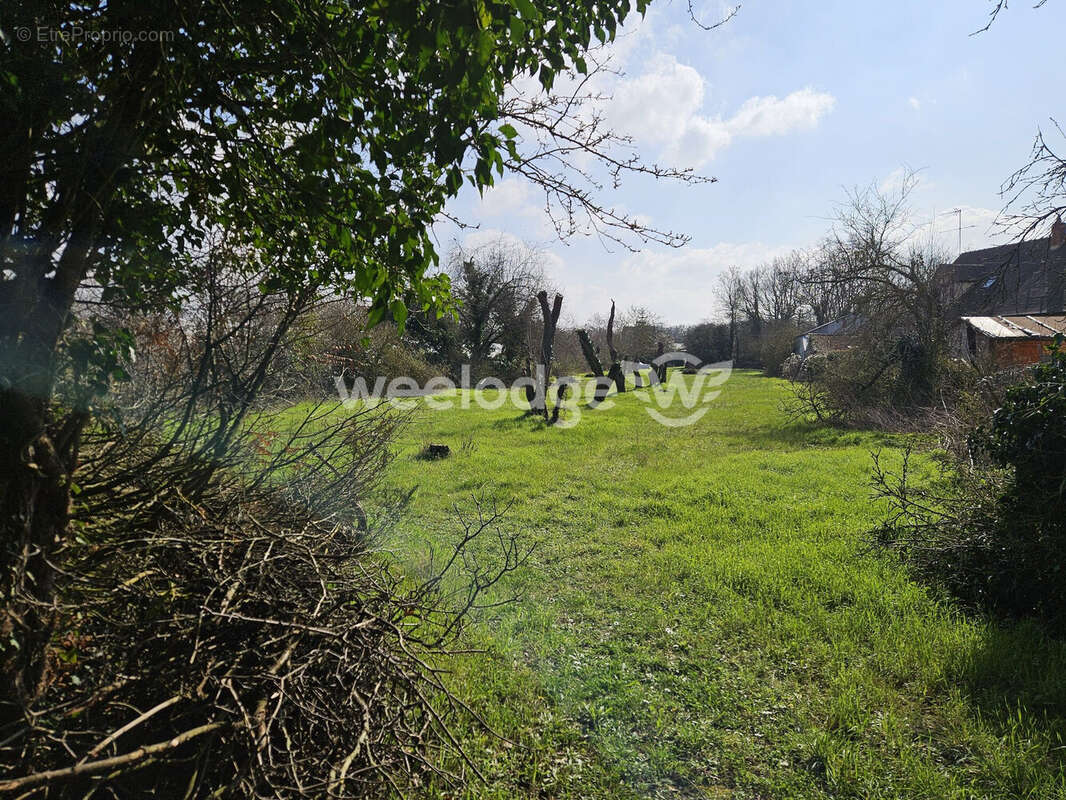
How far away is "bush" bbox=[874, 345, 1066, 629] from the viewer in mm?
3715

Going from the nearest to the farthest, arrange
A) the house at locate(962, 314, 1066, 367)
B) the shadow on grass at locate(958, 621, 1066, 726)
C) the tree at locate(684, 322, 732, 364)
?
the shadow on grass at locate(958, 621, 1066, 726) → the house at locate(962, 314, 1066, 367) → the tree at locate(684, 322, 732, 364)

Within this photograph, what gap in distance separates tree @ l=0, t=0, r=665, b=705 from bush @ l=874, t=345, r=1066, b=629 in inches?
168

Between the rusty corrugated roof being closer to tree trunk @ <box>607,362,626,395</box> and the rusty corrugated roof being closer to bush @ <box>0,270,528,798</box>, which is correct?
tree trunk @ <box>607,362,626,395</box>

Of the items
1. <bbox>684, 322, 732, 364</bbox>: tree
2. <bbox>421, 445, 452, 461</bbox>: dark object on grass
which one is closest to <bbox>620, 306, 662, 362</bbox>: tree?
<bbox>684, 322, 732, 364</bbox>: tree

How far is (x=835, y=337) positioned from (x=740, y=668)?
24.6 m

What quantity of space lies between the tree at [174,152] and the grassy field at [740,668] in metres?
2.41

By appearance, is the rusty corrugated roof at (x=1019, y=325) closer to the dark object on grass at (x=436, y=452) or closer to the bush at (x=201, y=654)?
the dark object on grass at (x=436, y=452)

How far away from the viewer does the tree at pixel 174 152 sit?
1765 millimetres

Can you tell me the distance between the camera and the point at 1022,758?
255 cm

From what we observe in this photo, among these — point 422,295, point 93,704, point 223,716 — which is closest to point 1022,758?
point 223,716

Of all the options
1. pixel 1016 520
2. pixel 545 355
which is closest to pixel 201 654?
pixel 1016 520

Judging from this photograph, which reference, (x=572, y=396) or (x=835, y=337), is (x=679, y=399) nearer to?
(x=572, y=396)

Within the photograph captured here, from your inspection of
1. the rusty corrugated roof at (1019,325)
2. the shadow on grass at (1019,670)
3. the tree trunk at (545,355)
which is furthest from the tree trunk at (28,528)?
the rusty corrugated roof at (1019,325)

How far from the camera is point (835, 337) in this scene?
2394cm
